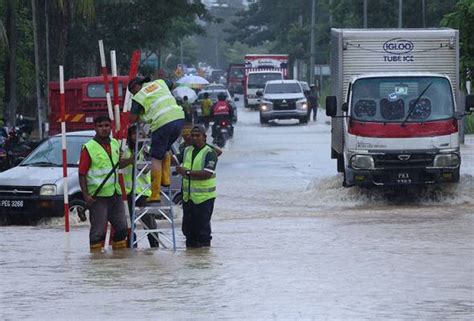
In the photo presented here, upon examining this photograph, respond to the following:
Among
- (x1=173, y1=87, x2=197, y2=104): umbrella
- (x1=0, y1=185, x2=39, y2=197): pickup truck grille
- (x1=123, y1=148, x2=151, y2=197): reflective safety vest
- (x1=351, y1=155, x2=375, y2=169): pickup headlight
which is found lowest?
(x1=173, y1=87, x2=197, y2=104): umbrella

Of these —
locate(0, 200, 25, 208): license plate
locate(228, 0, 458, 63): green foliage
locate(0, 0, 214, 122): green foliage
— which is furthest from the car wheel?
locate(228, 0, 458, 63): green foliage

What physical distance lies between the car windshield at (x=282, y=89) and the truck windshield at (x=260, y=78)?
17748 millimetres

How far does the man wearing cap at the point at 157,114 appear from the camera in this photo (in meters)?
15.4

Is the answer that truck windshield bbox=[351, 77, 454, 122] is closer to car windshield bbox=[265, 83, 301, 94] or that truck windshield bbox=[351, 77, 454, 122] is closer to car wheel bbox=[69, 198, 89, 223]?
car wheel bbox=[69, 198, 89, 223]

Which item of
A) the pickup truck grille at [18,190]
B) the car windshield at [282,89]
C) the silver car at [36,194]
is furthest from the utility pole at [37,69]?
the car windshield at [282,89]

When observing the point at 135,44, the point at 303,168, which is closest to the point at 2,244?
the point at 303,168

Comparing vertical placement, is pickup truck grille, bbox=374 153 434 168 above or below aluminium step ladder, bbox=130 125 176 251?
below

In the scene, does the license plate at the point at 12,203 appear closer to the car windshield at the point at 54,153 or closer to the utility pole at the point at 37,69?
the car windshield at the point at 54,153

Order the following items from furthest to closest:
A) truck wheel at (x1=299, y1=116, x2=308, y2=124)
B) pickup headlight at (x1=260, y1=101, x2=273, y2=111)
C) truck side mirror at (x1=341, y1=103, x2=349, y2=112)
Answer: truck wheel at (x1=299, y1=116, x2=308, y2=124)
pickup headlight at (x1=260, y1=101, x2=273, y2=111)
truck side mirror at (x1=341, y1=103, x2=349, y2=112)

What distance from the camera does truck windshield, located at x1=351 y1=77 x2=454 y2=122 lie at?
22781 mm

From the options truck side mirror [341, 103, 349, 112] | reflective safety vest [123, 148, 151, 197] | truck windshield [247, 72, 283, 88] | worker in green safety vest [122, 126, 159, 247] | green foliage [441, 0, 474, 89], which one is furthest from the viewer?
truck windshield [247, 72, 283, 88]

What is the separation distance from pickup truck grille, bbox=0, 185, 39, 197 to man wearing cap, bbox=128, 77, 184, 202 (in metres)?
5.56

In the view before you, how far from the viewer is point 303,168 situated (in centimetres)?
3316

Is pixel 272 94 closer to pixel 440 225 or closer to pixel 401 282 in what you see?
pixel 440 225
